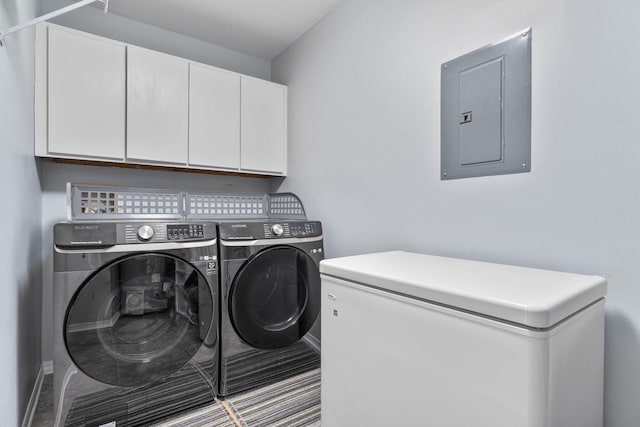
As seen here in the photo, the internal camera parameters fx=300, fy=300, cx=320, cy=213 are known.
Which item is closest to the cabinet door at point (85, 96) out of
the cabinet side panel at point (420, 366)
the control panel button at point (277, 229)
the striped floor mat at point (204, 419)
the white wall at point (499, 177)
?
the control panel button at point (277, 229)

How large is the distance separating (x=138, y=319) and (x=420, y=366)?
4.17 ft

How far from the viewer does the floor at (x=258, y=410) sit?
4.72 ft

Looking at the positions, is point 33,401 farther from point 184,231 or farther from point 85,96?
point 85,96

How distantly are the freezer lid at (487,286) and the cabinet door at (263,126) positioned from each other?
4.82 ft

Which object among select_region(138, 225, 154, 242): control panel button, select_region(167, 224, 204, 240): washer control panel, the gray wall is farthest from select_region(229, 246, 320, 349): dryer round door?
the gray wall

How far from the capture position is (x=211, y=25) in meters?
2.23

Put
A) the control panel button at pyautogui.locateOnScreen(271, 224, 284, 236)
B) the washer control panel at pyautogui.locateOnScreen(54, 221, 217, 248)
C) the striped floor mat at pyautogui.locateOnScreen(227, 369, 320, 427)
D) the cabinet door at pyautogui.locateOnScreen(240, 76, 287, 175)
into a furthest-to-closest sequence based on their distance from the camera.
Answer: the cabinet door at pyautogui.locateOnScreen(240, 76, 287, 175) < the control panel button at pyautogui.locateOnScreen(271, 224, 284, 236) < the striped floor mat at pyautogui.locateOnScreen(227, 369, 320, 427) < the washer control panel at pyautogui.locateOnScreen(54, 221, 217, 248)

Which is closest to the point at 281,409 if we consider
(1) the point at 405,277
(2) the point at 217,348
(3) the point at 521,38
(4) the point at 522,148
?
(2) the point at 217,348

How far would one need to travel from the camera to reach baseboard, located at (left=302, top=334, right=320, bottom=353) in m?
1.84

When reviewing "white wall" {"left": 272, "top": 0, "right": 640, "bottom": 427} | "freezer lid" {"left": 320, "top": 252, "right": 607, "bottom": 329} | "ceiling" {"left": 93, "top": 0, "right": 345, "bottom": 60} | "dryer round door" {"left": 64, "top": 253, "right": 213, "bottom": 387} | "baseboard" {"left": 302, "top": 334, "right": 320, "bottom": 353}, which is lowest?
"baseboard" {"left": 302, "top": 334, "right": 320, "bottom": 353}

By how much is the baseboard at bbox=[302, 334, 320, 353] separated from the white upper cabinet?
5.28 ft

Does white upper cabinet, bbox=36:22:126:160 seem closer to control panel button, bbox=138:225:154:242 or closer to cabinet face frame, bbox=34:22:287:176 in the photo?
cabinet face frame, bbox=34:22:287:176

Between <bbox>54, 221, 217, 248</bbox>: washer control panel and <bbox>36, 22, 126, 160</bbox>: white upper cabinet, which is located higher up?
<bbox>36, 22, 126, 160</bbox>: white upper cabinet

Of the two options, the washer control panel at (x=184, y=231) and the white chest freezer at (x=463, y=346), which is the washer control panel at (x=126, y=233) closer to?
the washer control panel at (x=184, y=231)
